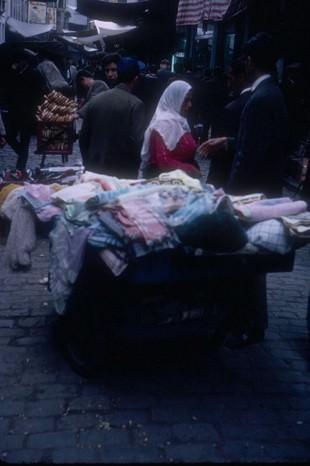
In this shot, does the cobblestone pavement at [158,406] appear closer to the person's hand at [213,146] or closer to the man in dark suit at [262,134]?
the man in dark suit at [262,134]

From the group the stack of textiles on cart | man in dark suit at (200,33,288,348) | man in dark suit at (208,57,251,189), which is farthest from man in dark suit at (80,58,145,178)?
the stack of textiles on cart

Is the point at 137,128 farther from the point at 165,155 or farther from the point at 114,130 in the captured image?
the point at 165,155

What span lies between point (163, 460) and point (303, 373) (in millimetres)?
1495

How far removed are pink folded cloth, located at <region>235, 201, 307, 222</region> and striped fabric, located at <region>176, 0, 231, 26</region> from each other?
10682 millimetres

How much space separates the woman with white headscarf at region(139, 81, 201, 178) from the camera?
17.9 ft

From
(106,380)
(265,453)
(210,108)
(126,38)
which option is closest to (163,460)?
(265,453)

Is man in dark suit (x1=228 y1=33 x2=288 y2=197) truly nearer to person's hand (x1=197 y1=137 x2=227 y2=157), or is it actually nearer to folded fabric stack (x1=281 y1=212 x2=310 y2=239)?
person's hand (x1=197 y1=137 x2=227 y2=157)

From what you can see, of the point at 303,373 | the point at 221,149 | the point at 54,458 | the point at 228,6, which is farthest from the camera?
the point at 228,6

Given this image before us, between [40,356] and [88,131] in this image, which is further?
[88,131]

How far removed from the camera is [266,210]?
12.2 ft

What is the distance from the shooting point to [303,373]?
433 centimetres

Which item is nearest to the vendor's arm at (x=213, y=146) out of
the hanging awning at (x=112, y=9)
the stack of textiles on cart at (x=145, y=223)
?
the stack of textiles on cart at (x=145, y=223)

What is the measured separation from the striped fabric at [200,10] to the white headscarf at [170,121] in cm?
870

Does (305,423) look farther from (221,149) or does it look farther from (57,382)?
(221,149)
